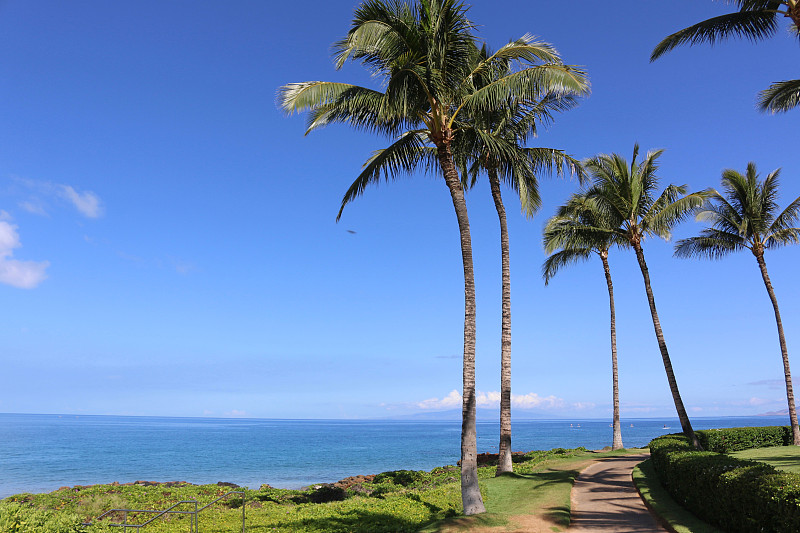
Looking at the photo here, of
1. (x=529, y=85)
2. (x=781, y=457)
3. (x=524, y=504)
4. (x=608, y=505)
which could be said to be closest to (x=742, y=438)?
(x=781, y=457)

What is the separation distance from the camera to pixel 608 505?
40.5ft

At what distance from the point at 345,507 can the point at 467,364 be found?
648cm

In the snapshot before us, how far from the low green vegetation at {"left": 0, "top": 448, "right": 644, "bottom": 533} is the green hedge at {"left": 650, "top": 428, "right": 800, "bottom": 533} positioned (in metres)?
2.64

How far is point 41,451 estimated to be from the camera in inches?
2635

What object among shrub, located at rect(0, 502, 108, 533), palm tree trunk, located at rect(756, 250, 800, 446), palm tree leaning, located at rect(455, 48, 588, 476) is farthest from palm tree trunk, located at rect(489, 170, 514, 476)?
palm tree trunk, located at rect(756, 250, 800, 446)

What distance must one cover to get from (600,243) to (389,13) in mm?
20528

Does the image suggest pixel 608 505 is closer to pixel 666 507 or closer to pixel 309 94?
pixel 666 507

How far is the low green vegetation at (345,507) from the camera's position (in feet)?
24.6

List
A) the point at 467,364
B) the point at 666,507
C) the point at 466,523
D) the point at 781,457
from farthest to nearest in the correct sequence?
1. the point at 781,457
2. the point at 467,364
3. the point at 666,507
4. the point at 466,523

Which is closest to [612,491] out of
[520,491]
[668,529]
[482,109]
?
[520,491]

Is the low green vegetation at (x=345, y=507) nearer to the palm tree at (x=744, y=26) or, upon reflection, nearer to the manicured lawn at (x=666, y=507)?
the manicured lawn at (x=666, y=507)

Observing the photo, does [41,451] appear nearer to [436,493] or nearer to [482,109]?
[436,493]

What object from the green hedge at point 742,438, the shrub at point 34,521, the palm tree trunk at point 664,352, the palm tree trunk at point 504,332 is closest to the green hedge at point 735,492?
the palm tree trunk at point 504,332

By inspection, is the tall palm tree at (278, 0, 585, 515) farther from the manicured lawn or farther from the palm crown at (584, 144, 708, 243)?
the palm crown at (584, 144, 708, 243)
